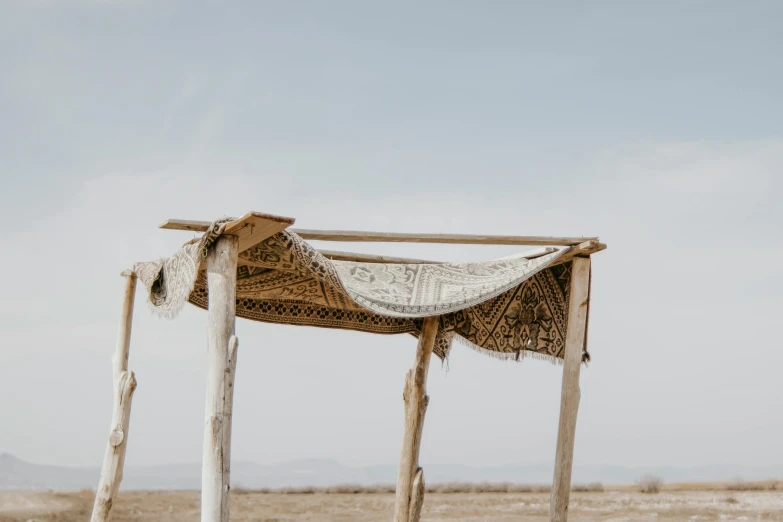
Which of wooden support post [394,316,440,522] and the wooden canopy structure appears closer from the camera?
the wooden canopy structure

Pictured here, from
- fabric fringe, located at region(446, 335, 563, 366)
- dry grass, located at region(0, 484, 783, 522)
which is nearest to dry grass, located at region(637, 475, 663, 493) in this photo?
dry grass, located at region(0, 484, 783, 522)

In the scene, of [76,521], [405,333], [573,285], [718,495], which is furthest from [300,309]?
[718,495]

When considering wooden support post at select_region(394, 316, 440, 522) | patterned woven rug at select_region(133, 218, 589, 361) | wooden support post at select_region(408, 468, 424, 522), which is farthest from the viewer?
wooden support post at select_region(394, 316, 440, 522)

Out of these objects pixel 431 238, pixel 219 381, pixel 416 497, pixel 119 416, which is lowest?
pixel 416 497

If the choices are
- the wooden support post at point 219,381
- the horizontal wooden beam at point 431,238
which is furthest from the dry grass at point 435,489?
the wooden support post at point 219,381

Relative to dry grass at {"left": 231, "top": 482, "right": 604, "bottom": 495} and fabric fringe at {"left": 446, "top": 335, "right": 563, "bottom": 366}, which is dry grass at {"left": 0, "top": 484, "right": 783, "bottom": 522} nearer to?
dry grass at {"left": 231, "top": 482, "right": 604, "bottom": 495}

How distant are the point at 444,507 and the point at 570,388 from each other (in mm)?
8171

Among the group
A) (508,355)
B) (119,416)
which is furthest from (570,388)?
(119,416)

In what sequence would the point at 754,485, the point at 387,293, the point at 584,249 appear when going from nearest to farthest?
the point at 387,293
the point at 584,249
the point at 754,485

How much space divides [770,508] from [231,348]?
1015 centimetres

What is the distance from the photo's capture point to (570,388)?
23.3 ft

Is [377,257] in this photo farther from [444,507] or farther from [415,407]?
[444,507]

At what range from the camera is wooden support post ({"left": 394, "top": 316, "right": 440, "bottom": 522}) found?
7836 mm

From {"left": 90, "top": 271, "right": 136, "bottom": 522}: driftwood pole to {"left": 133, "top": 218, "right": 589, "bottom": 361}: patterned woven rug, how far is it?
60 cm
